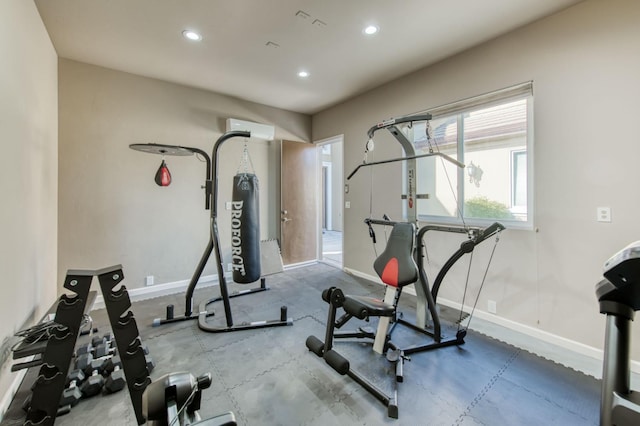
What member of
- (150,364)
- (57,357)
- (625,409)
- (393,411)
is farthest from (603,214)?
(57,357)

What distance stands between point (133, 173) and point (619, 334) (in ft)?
15.2

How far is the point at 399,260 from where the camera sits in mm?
2432

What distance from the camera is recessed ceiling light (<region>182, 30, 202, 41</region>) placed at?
2770mm

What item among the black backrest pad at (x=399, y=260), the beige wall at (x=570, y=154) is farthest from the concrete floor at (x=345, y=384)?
the black backrest pad at (x=399, y=260)

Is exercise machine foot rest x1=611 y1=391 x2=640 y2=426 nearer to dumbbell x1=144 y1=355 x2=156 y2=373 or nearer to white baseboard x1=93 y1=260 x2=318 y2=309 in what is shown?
dumbbell x1=144 y1=355 x2=156 y2=373

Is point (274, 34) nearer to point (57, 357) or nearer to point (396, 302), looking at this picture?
point (396, 302)

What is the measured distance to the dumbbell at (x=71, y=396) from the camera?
1.80m

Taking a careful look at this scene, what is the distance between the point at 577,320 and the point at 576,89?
2022 millimetres

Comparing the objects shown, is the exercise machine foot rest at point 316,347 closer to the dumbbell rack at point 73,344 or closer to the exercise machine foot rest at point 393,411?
the exercise machine foot rest at point 393,411

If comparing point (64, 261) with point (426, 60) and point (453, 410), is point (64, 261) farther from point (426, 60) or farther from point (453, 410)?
point (426, 60)

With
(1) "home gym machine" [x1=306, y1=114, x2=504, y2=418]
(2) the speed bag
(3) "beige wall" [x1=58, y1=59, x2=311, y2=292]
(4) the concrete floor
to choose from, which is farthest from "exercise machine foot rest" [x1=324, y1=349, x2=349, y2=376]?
(3) "beige wall" [x1=58, y1=59, x2=311, y2=292]

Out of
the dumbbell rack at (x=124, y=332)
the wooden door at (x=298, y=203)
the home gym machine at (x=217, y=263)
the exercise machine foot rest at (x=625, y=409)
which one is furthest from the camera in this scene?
the wooden door at (x=298, y=203)

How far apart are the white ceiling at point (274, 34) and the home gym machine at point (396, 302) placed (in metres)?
0.99

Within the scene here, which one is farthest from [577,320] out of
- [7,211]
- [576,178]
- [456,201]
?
[7,211]
